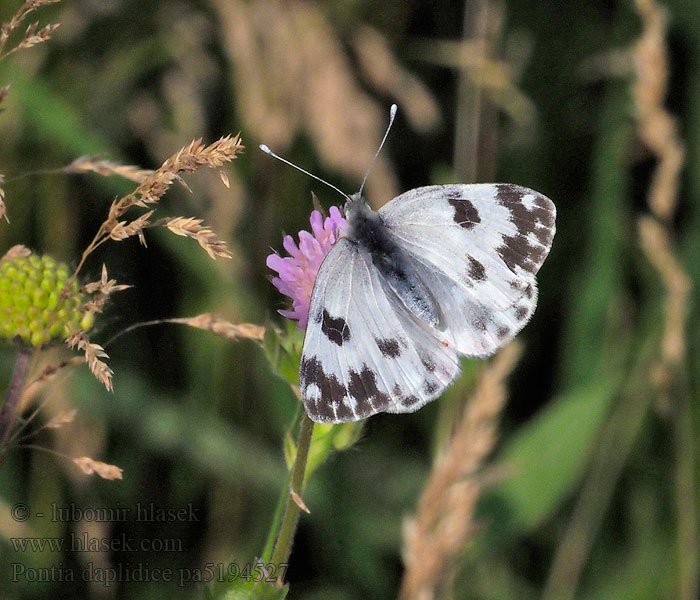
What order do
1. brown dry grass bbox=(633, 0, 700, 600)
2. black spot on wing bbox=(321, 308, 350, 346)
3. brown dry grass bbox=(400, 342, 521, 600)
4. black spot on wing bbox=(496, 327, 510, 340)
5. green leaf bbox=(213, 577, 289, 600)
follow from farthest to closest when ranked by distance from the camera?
1. brown dry grass bbox=(633, 0, 700, 600)
2. brown dry grass bbox=(400, 342, 521, 600)
3. black spot on wing bbox=(496, 327, 510, 340)
4. black spot on wing bbox=(321, 308, 350, 346)
5. green leaf bbox=(213, 577, 289, 600)

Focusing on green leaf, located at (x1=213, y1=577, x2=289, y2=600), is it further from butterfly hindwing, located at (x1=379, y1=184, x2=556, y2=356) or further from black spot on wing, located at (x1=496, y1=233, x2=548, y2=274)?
black spot on wing, located at (x1=496, y1=233, x2=548, y2=274)

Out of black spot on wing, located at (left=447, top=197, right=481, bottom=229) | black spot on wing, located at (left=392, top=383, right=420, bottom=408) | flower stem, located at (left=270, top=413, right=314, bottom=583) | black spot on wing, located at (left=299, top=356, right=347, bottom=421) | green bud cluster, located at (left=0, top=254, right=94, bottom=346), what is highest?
black spot on wing, located at (left=447, top=197, right=481, bottom=229)

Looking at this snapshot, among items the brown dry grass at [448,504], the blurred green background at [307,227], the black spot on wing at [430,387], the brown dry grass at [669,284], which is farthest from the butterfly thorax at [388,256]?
the brown dry grass at [669,284]

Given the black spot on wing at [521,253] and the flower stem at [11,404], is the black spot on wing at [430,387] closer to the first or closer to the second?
the black spot on wing at [521,253]

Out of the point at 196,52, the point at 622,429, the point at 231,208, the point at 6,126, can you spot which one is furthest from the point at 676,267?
the point at 6,126

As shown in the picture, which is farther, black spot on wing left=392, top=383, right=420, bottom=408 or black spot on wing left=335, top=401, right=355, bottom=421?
black spot on wing left=392, top=383, right=420, bottom=408

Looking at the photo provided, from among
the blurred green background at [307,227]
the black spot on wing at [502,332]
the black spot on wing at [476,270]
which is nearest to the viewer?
the black spot on wing at [502,332]

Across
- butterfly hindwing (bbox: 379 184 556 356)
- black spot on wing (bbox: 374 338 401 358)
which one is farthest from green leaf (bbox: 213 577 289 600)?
butterfly hindwing (bbox: 379 184 556 356)
